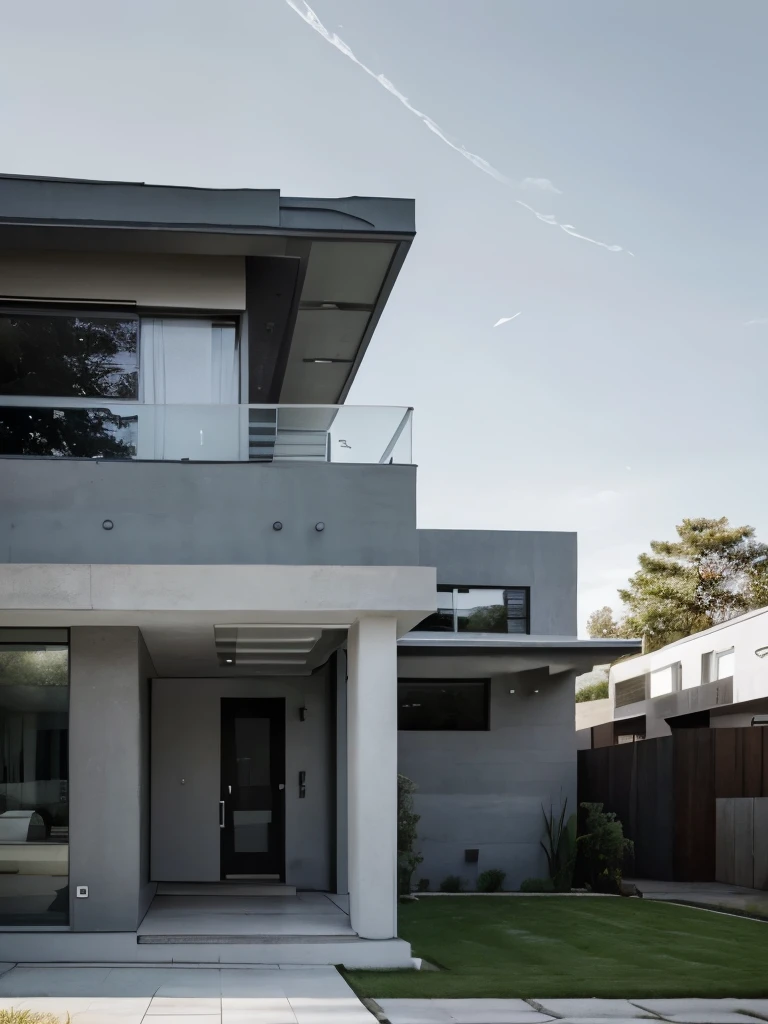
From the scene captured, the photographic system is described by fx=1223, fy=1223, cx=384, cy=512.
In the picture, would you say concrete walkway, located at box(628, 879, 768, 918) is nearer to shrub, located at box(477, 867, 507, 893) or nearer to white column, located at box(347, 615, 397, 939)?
shrub, located at box(477, 867, 507, 893)

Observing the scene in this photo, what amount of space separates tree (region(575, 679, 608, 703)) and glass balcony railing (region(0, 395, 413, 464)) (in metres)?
34.1

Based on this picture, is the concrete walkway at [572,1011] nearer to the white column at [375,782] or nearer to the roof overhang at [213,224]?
the white column at [375,782]

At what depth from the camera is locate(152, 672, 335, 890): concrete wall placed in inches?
632

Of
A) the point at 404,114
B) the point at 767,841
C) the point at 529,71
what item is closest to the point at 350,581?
the point at 767,841

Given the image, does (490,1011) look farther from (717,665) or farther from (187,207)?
(717,665)

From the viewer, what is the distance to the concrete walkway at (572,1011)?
27.4ft

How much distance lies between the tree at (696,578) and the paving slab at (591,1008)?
3388 centimetres

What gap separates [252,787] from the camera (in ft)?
53.9

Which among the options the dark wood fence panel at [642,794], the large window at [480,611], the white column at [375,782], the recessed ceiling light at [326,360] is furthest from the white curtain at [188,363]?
the dark wood fence panel at [642,794]

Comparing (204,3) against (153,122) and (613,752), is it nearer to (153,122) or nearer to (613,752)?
(153,122)

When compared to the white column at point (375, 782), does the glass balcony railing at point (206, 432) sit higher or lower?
higher

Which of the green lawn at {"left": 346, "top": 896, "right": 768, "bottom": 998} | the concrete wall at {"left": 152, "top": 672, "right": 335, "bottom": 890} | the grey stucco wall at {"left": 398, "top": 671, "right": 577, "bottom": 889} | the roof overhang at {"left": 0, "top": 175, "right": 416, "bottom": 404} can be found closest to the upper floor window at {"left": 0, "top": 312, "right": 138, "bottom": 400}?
the roof overhang at {"left": 0, "top": 175, "right": 416, "bottom": 404}

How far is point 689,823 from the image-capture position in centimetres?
1861

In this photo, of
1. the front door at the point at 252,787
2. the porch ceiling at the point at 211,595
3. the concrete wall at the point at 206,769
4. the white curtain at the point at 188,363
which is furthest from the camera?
the front door at the point at 252,787
